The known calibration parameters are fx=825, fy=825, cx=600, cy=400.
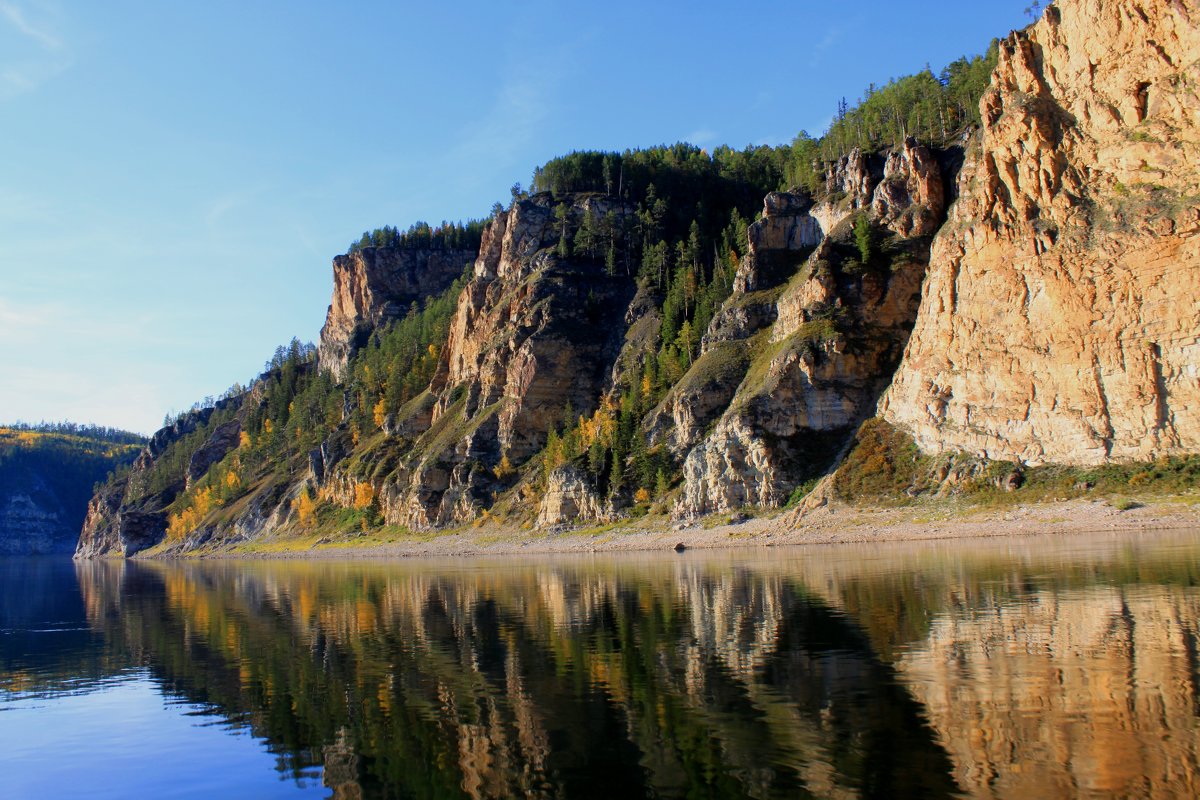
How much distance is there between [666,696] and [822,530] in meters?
59.2

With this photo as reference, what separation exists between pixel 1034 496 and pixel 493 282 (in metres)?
118

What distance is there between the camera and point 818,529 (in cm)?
7544

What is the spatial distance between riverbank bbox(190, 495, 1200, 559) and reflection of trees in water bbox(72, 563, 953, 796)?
106 ft

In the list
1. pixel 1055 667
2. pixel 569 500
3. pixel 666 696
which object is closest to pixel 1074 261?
pixel 569 500

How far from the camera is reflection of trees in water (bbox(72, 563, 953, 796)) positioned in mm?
13836

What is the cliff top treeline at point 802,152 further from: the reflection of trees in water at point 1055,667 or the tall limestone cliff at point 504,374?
the reflection of trees in water at point 1055,667

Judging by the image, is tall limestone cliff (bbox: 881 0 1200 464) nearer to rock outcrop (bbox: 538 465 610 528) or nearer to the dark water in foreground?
the dark water in foreground

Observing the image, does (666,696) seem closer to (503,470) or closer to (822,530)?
(822,530)

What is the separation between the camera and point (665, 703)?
1825cm

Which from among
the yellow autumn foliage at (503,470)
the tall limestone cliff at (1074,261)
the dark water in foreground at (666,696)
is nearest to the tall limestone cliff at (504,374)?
the yellow autumn foliage at (503,470)

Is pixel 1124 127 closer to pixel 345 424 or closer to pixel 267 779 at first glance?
pixel 267 779

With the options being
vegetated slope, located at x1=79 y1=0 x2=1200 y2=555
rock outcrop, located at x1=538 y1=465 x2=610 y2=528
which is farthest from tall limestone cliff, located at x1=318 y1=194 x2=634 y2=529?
rock outcrop, located at x1=538 y1=465 x2=610 y2=528

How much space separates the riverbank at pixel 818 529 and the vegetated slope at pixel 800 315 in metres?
3.66

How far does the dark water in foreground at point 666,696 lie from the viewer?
1345 centimetres
